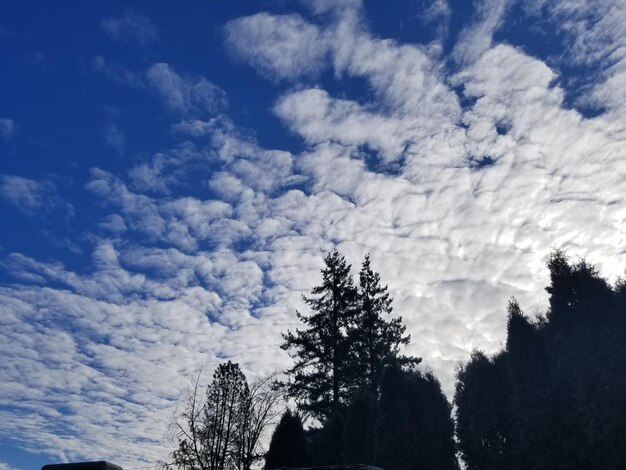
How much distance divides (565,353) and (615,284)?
2.81 metres

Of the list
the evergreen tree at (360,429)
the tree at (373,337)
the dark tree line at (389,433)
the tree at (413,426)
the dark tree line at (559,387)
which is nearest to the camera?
the dark tree line at (559,387)

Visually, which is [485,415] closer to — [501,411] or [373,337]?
[501,411]

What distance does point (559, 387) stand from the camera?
1568 cm

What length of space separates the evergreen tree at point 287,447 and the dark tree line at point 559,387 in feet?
25.2

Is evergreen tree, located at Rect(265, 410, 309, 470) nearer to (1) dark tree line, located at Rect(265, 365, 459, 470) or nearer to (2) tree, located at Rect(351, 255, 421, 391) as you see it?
(1) dark tree line, located at Rect(265, 365, 459, 470)

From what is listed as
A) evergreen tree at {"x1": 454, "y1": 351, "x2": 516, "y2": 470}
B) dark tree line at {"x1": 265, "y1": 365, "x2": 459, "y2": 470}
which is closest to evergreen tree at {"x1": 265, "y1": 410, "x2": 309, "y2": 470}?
dark tree line at {"x1": 265, "y1": 365, "x2": 459, "y2": 470}

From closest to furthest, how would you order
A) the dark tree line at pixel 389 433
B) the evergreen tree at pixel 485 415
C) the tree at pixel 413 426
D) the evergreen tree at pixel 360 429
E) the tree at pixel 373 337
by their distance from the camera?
1. the evergreen tree at pixel 485 415
2. the tree at pixel 413 426
3. the dark tree line at pixel 389 433
4. the evergreen tree at pixel 360 429
5. the tree at pixel 373 337

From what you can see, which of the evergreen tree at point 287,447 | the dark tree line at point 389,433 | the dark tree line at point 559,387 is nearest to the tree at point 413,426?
the dark tree line at point 389,433

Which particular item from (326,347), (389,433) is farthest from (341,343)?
(389,433)

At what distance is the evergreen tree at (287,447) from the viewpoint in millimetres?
22391

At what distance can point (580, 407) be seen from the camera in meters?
14.4

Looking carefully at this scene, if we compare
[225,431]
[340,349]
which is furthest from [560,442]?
[340,349]

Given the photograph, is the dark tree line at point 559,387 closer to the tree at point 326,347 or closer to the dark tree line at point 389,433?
the dark tree line at point 389,433

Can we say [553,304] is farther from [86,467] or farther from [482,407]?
[86,467]
